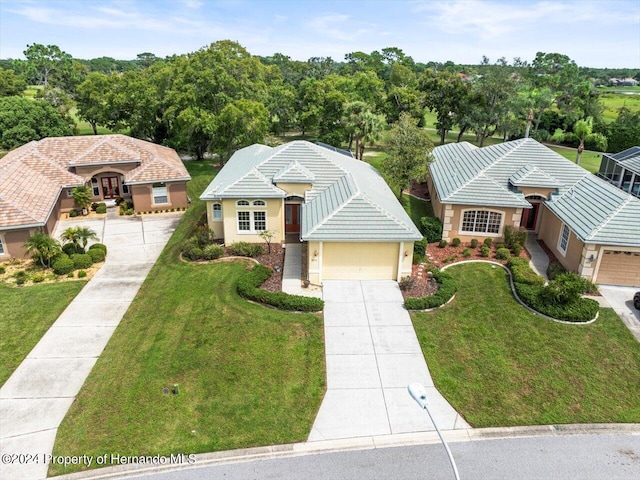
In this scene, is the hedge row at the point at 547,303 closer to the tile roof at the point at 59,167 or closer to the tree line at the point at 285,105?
the tree line at the point at 285,105

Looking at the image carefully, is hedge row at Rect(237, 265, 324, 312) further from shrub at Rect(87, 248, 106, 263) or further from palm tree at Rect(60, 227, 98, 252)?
palm tree at Rect(60, 227, 98, 252)

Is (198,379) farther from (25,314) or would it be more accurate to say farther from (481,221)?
(481,221)

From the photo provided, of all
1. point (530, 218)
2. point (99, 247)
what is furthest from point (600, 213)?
point (99, 247)

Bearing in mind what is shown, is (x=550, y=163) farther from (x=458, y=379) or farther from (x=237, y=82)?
(x=237, y=82)

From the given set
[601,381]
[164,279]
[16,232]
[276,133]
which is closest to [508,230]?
[601,381]

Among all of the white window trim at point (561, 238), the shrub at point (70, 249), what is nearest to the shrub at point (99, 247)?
the shrub at point (70, 249)

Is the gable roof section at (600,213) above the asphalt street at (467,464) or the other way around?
above
